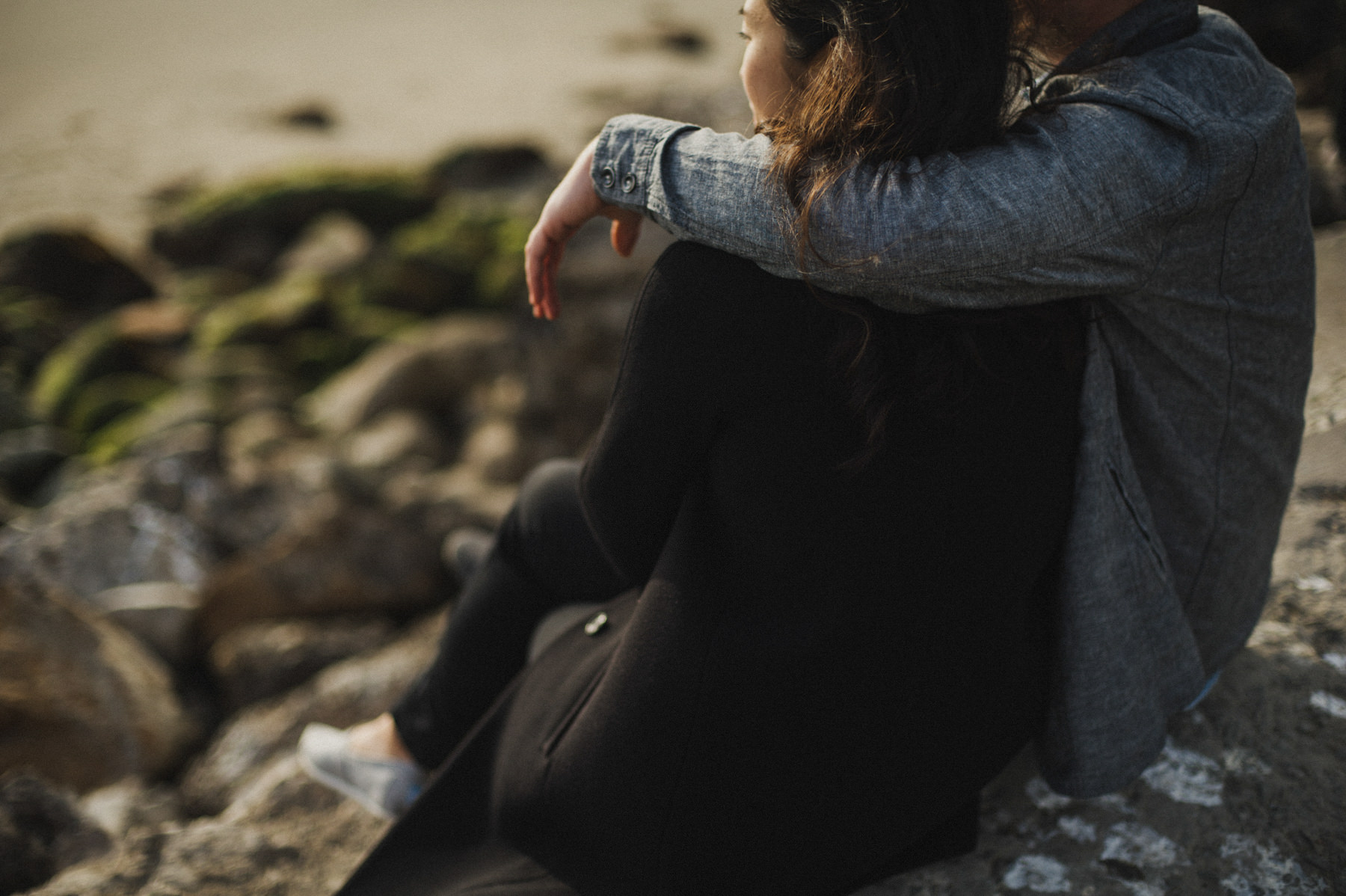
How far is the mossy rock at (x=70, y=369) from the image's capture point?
6398 mm

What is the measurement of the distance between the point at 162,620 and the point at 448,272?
5.07m

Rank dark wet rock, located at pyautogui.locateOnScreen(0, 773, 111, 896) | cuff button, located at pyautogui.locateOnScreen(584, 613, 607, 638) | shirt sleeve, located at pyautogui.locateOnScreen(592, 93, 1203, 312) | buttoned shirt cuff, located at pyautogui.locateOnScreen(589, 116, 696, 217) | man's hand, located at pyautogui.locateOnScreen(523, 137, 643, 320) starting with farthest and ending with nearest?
1. dark wet rock, located at pyautogui.locateOnScreen(0, 773, 111, 896)
2. cuff button, located at pyautogui.locateOnScreen(584, 613, 607, 638)
3. man's hand, located at pyautogui.locateOnScreen(523, 137, 643, 320)
4. buttoned shirt cuff, located at pyautogui.locateOnScreen(589, 116, 696, 217)
5. shirt sleeve, located at pyautogui.locateOnScreen(592, 93, 1203, 312)

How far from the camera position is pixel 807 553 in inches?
36.1

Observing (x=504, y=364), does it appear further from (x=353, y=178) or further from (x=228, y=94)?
(x=228, y=94)

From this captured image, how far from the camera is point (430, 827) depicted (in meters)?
1.24

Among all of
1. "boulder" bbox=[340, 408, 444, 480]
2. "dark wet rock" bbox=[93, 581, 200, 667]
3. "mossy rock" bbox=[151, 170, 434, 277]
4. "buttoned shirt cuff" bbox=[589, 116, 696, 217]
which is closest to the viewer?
"buttoned shirt cuff" bbox=[589, 116, 696, 217]

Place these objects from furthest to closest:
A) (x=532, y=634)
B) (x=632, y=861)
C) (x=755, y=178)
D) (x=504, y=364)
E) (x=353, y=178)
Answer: (x=353, y=178), (x=504, y=364), (x=532, y=634), (x=632, y=861), (x=755, y=178)

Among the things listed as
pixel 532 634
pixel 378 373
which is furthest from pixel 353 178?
pixel 532 634

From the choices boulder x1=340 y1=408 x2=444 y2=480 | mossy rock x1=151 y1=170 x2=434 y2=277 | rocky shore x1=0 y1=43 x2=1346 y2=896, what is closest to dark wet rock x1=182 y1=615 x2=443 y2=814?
rocky shore x1=0 y1=43 x2=1346 y2=896

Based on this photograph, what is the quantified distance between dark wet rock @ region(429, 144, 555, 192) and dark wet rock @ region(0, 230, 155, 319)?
3778 mm

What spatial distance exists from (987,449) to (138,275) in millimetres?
10249

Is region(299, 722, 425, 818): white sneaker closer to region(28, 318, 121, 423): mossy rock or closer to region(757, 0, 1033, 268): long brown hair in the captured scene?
region(757, 0, 1033, 268): long brown hair

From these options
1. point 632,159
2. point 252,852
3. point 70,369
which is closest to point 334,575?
point 252,852

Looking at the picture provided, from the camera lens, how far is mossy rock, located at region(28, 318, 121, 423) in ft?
21.0
